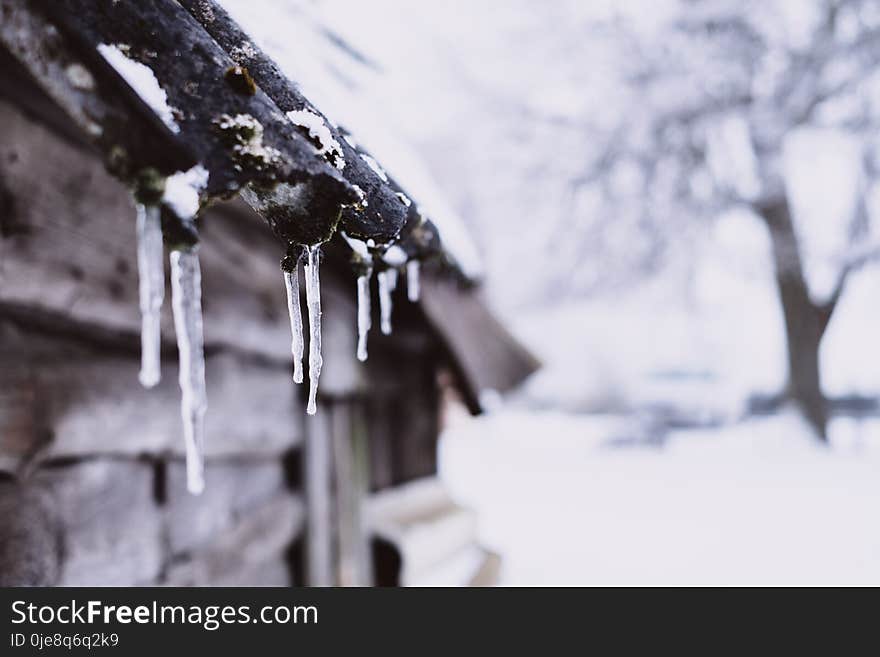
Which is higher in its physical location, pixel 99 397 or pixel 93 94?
pixel 93 94

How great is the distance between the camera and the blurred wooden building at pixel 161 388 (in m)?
1.34

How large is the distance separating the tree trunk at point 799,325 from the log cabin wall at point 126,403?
25.1ft

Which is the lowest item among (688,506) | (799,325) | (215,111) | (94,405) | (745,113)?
(688,506)

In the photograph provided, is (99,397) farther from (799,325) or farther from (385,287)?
Result: (799,325)

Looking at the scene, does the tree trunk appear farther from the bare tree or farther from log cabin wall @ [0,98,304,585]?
log cabin wall @ [0,98,304,585]

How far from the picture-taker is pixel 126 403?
167cm

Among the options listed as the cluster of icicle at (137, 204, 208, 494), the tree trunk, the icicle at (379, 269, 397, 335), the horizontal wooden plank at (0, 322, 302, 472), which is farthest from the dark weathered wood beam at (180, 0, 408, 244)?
the tree trunk

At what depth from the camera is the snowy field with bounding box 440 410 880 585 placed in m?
4.60

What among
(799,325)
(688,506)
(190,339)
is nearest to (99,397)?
(190,339)

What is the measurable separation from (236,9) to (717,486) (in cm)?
836

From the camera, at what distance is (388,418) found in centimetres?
343

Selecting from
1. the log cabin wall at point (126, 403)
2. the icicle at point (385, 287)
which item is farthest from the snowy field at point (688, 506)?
the icicle at point (385, 287)

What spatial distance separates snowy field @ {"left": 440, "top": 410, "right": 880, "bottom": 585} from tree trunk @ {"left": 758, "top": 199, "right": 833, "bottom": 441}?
0.62m

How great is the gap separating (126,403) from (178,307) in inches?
32.1
